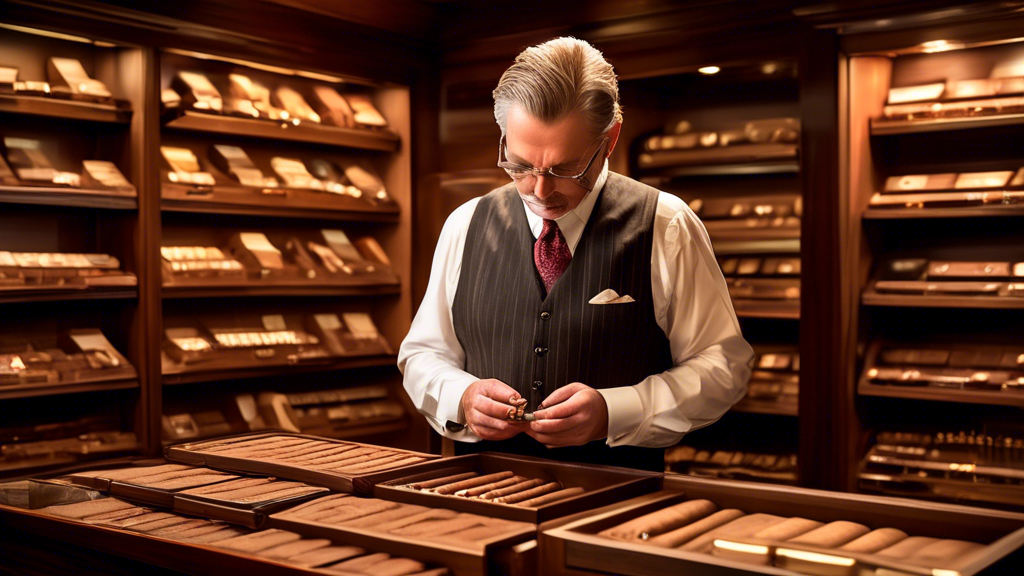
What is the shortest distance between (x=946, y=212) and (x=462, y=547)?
2.83 metres

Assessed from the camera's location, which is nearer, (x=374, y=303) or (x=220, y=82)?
(x=220, y=82)

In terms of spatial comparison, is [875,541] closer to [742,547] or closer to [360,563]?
[742,547]

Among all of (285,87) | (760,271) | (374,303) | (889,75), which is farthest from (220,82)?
(889,75)

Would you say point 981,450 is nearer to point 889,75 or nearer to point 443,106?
point 889,75

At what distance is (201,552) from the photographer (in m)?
1.34

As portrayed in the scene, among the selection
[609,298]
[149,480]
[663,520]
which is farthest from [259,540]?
[609,298]

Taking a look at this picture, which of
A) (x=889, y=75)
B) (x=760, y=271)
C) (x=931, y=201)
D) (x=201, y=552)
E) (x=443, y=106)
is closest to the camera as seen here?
(x=201, y=552)

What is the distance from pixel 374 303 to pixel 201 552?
3.46 m

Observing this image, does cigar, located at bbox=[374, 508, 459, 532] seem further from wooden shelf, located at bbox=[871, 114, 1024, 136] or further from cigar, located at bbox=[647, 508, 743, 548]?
wooden shelf, located at bbox=[871, 114, 1024, 136]

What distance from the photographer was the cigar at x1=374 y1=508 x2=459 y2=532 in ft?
4.44

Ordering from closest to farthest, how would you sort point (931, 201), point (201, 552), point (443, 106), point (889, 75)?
1. point (201, 552)
2. point (931, 201)
3. point (889, 75)
4. point (443, 106)

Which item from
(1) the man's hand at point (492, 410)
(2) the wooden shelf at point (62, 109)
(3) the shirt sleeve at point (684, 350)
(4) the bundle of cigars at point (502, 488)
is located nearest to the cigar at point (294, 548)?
(4) the bundle of cigars at point (502, 488)

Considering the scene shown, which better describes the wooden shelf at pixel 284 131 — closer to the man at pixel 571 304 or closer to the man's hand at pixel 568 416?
the man at pixel 571 304

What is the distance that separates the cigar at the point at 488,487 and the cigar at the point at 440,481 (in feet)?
0.25
